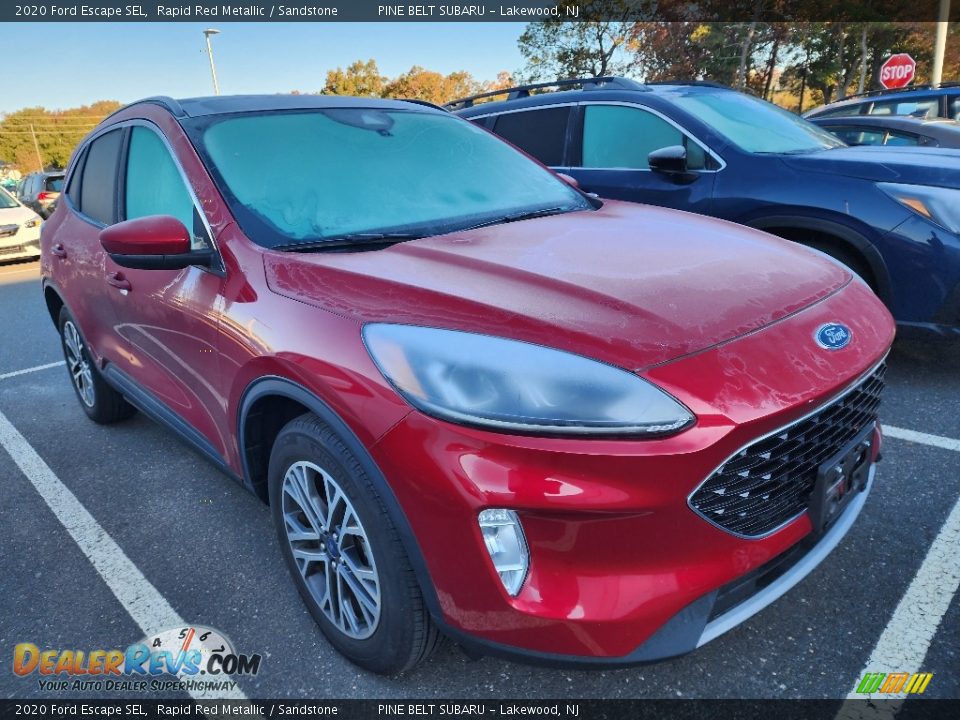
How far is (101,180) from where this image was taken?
3.23 meters

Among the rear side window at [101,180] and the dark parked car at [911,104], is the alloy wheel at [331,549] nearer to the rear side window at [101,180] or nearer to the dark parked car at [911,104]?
the rear side window at [101,180]

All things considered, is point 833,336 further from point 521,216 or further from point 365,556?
point 365,556

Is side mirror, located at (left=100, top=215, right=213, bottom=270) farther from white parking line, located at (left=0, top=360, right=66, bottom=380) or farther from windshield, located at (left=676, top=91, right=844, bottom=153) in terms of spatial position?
white parking line, located at (left=0, top=360, right=66, bottom=380)

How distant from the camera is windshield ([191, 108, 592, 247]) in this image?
217 centimetres

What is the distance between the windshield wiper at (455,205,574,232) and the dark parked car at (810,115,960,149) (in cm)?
501

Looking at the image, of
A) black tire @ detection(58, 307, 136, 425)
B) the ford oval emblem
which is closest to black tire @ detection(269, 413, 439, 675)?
the ford oval emblem

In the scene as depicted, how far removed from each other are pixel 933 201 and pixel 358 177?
2.98m

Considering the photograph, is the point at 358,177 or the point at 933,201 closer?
the point at 358,177

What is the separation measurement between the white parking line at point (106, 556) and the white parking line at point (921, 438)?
2.96 metres

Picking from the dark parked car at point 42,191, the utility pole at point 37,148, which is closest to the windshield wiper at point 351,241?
the dark parked car at point 42,191

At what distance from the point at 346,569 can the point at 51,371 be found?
4374mm

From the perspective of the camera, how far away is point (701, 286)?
68.8 inches

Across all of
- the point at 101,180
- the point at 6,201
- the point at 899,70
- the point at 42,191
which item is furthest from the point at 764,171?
the point at 899,70

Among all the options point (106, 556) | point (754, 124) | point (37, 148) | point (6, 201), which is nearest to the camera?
point (106, 556)
